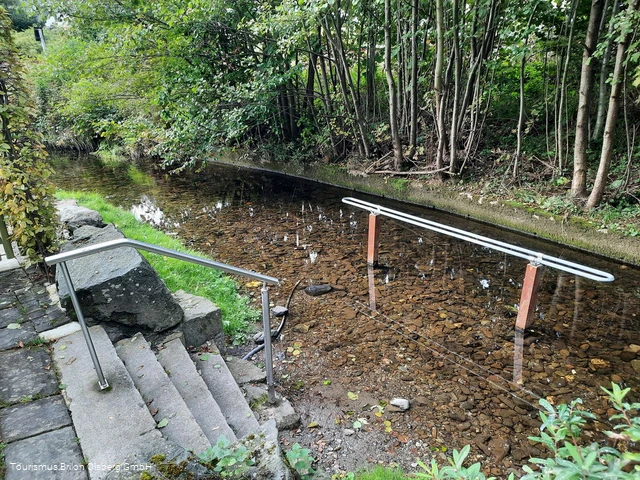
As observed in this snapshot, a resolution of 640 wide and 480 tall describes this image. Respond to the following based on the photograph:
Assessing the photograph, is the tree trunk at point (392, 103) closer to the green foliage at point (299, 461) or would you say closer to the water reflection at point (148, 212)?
the water reflection at point (148, 212)

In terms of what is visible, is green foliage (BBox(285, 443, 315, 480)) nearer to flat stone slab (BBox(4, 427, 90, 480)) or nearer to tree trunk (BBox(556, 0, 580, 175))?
flat stone slab (BBox(4, 427, 90, 480))

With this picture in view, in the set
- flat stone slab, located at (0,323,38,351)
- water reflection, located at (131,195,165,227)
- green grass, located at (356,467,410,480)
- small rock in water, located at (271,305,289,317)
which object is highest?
flat stone slab, located at (0,323,38,351)

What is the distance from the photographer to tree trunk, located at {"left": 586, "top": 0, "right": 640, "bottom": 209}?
501 centimetres

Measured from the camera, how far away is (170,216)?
338 inches

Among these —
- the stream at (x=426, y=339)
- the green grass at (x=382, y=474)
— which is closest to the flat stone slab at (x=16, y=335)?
the stream at (x=426, y=339)

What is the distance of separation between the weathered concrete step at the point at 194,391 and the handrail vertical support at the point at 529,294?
3.05 metres

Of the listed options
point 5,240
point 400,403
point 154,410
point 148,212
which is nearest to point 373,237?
point 400,403

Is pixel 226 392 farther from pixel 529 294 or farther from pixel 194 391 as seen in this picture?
pixel 529 294

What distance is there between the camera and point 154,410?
2.31m

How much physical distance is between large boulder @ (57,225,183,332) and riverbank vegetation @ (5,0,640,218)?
4.62m

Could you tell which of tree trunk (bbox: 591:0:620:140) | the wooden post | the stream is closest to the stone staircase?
the stream

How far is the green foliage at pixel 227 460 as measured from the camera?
67.7 inches

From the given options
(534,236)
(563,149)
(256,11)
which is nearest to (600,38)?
(563,149)

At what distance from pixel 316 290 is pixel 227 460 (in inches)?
125
